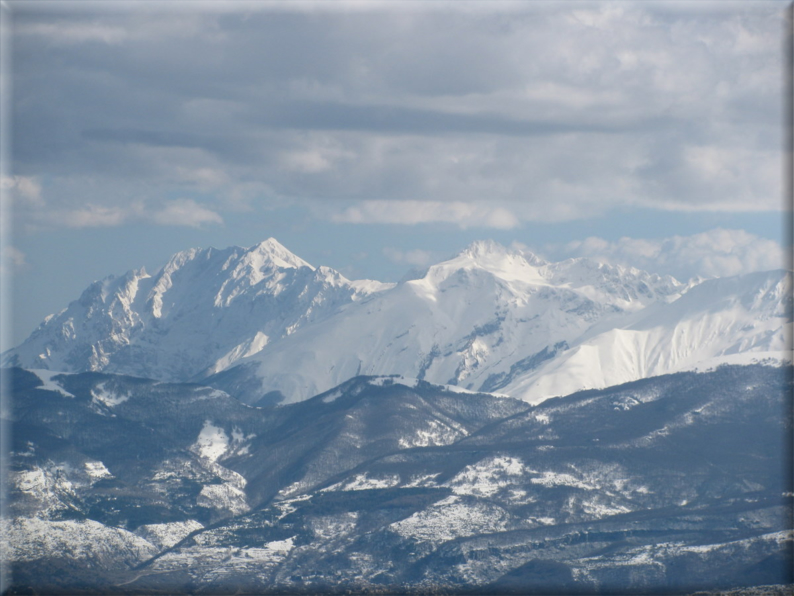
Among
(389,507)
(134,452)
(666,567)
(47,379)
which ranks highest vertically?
(47,379)

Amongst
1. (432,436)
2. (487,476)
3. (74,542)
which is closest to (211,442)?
(432,436)

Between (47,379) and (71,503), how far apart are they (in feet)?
128

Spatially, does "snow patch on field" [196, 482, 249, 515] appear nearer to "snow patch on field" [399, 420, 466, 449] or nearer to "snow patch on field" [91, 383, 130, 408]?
"snow patch on field" [399, 420, 466, 449]

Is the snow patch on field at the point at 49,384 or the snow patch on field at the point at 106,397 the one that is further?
the snow patch on field at the point at 106,397

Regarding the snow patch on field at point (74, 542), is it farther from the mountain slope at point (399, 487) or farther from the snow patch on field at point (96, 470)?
the snow patch on field at point (96, 470)

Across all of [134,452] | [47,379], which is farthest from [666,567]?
[47,379]

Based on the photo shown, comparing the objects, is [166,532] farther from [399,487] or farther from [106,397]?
[106,397]

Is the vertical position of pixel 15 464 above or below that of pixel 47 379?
below

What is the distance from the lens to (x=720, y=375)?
172 m

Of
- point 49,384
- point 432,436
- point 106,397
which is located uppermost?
point 49,384

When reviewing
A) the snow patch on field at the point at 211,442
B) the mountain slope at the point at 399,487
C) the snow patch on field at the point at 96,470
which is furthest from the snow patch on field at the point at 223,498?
the snow patch on field at the point at 211,442

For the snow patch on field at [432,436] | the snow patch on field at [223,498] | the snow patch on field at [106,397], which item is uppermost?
the snow patch on field at [106,397]

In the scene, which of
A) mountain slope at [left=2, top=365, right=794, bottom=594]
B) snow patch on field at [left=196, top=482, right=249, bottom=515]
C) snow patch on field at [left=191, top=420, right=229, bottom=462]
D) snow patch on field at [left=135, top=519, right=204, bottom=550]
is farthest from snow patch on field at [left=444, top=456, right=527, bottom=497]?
snow patch on field at [left=191, top=420, right=229, bottom=462]

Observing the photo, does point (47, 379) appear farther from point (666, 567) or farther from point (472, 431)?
point (666, 567)
